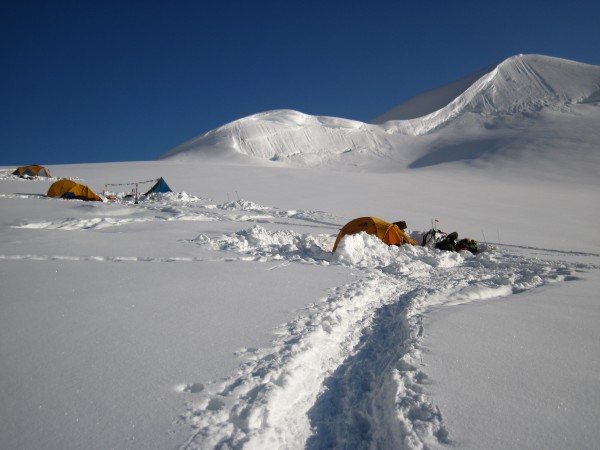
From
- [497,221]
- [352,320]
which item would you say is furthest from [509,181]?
[352,320]

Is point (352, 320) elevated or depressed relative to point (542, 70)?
depressed

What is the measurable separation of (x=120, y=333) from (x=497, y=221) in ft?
57.8

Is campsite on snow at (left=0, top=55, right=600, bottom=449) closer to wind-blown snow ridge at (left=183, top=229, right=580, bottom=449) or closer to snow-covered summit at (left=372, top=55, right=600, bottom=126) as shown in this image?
wind-blown snow ridge at (left=183, top=229, right=580, bottom=449)

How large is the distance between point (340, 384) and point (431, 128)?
7653 centimetres

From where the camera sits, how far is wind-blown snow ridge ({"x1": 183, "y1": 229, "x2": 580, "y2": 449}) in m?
2.44

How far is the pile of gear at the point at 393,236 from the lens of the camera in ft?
32.0

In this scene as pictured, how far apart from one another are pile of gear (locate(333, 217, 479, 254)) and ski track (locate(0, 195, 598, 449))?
1.97 meters

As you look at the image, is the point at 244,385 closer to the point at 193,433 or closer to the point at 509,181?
the point at 193,433

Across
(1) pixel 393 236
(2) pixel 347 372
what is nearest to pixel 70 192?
(1) pixel 393 236

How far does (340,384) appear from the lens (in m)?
3.11

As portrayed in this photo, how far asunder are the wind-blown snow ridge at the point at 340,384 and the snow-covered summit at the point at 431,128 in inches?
1988

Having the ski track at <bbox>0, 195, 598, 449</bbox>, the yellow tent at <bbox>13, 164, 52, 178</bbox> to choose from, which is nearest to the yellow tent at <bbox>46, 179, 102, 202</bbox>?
the ski track at <bbox>0, 195, 598, 449</bbox>

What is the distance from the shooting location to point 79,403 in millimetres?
2438

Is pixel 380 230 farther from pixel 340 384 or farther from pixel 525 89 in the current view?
pixel 525 89
